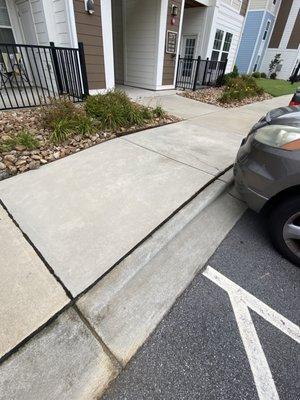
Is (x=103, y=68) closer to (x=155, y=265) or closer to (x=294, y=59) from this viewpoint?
(x=155, y=265)

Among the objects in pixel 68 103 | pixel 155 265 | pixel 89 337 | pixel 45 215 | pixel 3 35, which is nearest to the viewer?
pixel 89 337

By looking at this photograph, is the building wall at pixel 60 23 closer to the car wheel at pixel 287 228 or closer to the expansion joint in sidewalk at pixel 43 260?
the expansion joint in sidewalk at pixel 43 260

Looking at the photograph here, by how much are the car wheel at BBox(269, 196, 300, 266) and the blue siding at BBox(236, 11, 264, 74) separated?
855 inches

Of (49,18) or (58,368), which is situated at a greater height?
(49,18)

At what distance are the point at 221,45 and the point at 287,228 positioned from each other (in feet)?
40.5

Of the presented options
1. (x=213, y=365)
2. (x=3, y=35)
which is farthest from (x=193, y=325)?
(x=3, y=35)

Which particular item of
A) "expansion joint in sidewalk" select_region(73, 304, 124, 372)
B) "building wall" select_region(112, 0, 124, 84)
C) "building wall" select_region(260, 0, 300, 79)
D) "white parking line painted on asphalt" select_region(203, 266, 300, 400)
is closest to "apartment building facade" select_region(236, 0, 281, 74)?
"building wall" select_region(260, 0, 300, 79)

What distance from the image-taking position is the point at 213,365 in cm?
128

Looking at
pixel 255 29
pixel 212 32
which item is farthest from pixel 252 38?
pixel 212 32

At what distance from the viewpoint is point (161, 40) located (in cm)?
743

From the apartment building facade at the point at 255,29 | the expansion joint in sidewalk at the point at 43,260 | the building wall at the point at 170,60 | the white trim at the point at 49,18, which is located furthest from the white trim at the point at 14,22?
the apartment building facade at the point at 255,29

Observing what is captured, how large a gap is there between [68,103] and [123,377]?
158 inches

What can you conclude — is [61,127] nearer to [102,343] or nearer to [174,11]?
[102,343]

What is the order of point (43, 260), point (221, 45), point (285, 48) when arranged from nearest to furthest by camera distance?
point (43, 260), point (221, 45), point (285, 48)
